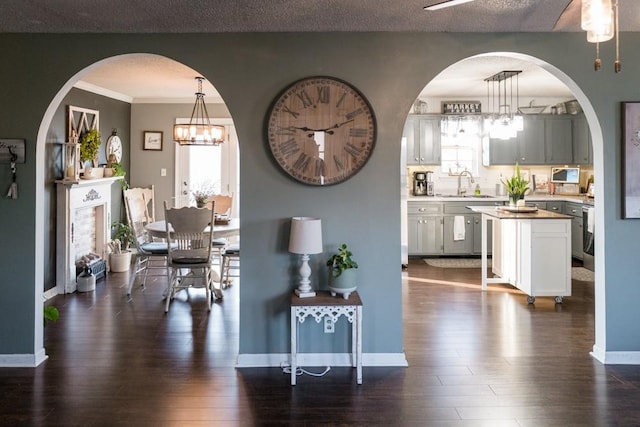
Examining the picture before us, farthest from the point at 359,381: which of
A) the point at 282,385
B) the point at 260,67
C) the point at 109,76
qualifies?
the point at 109,76

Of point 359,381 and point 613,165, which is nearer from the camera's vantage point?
point 359,381

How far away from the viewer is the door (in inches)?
322

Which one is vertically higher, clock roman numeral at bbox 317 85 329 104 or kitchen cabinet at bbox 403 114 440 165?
kitchen cabinet at bbox 403 114 440 165

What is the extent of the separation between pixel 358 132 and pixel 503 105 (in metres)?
5.22

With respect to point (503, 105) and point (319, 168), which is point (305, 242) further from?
point (503, 105)

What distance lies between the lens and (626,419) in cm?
286

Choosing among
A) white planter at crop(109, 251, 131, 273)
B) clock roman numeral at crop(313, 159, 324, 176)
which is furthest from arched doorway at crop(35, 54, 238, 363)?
clock roman numeral at crop(313, 159, 324, 176)

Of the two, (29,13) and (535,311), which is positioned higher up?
(29,13)

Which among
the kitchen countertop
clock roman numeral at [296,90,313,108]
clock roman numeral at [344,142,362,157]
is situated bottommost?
the kitchen countertop

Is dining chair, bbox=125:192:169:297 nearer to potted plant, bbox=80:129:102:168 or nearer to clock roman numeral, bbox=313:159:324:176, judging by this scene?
potted plant, bbox=80:129:102:168

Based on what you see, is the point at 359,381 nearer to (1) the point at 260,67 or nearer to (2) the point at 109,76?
(1) the point at 260,67

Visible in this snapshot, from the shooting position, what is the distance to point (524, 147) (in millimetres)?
8133

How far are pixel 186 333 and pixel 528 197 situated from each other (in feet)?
18.6

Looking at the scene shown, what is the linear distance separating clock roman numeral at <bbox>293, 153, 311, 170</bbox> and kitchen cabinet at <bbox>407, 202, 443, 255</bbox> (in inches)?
179
